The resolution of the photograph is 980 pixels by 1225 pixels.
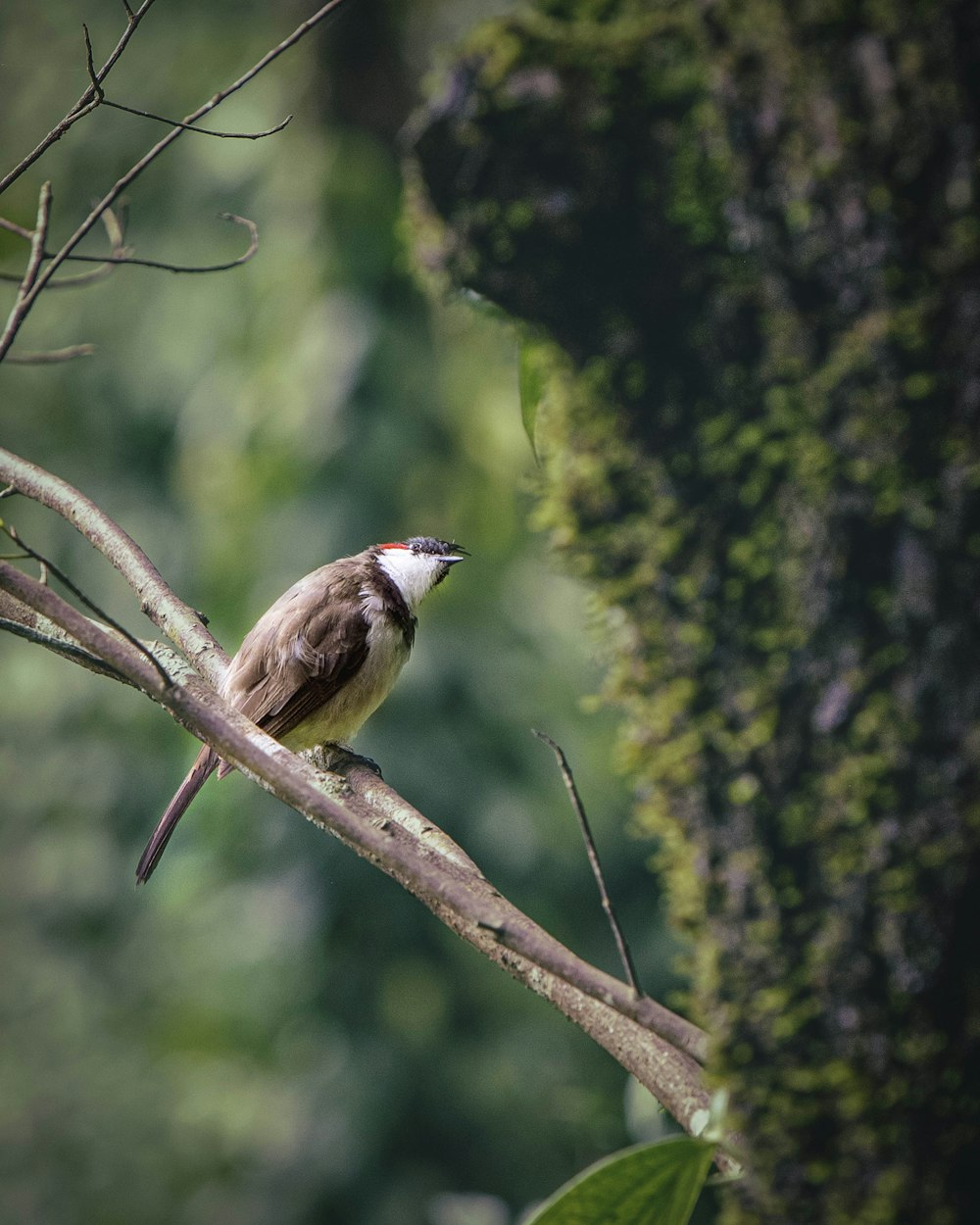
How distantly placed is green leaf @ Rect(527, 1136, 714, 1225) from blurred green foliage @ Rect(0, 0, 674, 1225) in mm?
1902

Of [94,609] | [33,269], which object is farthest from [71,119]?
[94,609]

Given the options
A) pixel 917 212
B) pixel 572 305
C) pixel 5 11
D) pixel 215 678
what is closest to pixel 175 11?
pixel 5 11

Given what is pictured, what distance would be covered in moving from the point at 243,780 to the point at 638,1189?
2192 millimetres

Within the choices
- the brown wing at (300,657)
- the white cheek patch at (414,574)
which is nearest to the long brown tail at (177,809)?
the brown wing at (300,657)

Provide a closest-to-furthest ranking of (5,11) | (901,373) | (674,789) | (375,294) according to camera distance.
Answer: (901,373) < (674,789) < (5,11) < (375,294)

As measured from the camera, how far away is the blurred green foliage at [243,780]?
3.27 m

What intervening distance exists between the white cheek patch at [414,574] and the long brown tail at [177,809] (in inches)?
21.3

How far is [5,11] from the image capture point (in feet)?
9.59

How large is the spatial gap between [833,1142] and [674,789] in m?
0.58

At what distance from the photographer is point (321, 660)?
2096 millimetres

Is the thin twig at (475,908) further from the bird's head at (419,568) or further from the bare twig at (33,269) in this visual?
the bird's head at (419,568)

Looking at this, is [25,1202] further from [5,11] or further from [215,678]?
[5,11]

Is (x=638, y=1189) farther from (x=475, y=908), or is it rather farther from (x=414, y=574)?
(x=414, y=574)

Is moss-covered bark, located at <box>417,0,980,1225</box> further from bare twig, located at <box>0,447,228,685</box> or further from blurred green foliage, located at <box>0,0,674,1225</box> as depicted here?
bare twig, located at <box>0,447,228,685</box>
